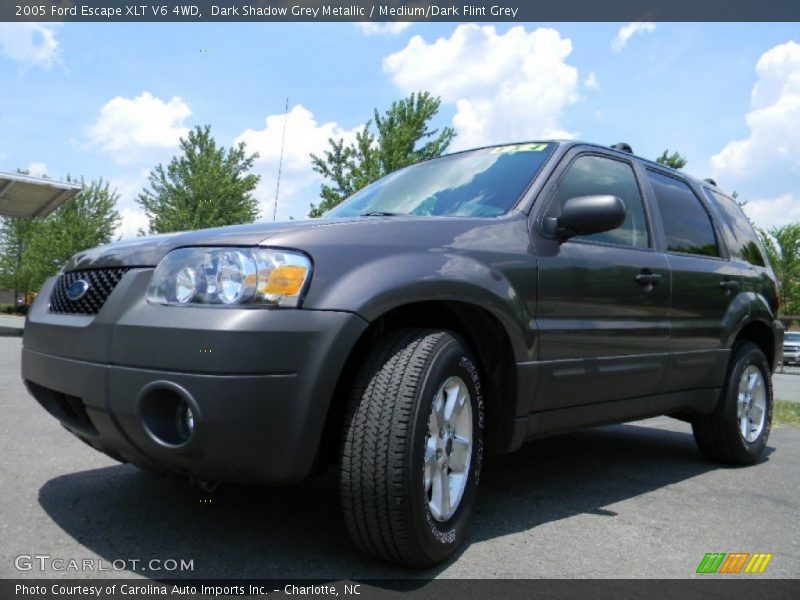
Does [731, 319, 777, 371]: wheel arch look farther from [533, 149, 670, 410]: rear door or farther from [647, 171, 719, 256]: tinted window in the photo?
[533, 149, 670, 410]: rear door

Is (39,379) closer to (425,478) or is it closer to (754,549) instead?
(425,478)

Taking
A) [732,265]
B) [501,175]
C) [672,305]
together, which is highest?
[501,175]

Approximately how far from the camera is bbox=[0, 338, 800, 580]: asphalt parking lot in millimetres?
2410

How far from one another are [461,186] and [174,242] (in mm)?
1493

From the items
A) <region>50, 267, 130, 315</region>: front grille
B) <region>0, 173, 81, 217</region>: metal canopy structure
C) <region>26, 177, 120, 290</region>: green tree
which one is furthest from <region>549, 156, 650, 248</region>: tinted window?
<region>26, 177, 120, 290</region>: green tree

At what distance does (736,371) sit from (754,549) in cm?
183

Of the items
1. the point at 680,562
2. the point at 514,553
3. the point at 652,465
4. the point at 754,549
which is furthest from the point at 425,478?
the point at 652,465

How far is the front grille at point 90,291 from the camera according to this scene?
7.93 ft

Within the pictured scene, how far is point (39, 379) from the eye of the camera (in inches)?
102

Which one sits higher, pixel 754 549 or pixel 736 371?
pixel 736 371

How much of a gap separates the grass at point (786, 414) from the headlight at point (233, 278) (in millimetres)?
5992

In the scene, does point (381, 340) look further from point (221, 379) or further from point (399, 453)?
point (221, 379)

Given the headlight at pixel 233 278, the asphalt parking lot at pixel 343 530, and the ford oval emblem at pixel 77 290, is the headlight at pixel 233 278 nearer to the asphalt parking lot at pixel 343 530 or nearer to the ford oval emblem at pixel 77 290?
the ford oval emblem at pixel 77 290

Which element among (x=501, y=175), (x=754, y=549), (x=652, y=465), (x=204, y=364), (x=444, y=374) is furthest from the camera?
(x=652, y=465)
